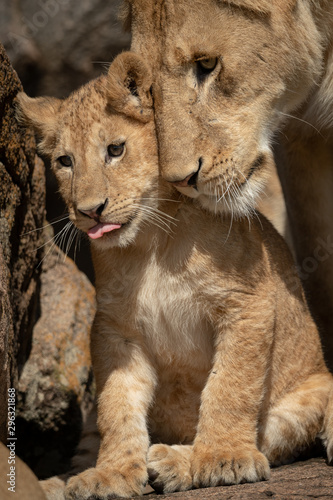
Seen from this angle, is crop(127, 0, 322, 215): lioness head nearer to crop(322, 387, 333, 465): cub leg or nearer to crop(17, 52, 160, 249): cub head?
crop(17, 52, 160, 249): cub head

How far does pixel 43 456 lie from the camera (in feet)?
13.6

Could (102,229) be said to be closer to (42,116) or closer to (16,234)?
(42,116)

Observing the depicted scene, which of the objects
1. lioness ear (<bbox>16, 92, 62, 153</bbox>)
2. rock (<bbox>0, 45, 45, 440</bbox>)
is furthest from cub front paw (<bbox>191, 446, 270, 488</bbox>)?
lioness ear (<bbox>16, 92, 62, 153</bbox>)

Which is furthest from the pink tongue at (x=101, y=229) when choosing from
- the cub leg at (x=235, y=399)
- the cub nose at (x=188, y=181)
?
the cub leg at (x=235, y=399)

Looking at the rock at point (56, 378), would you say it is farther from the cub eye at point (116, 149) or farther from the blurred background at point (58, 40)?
the cub eye at point (116, 149)

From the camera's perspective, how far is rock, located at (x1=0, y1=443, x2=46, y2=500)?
216 centimetres

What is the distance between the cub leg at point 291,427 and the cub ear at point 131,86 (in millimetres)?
1308

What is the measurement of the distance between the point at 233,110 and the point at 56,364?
5.93 feet

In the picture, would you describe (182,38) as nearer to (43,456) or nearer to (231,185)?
(231,185)

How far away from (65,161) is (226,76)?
681 mm

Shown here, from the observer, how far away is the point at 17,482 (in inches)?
88.4

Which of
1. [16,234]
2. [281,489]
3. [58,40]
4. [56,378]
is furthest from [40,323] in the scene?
[281,489]

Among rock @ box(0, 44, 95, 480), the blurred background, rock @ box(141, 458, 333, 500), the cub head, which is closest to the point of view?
rock @ box(141, 458, 333, 500)

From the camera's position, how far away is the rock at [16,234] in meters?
2.97
